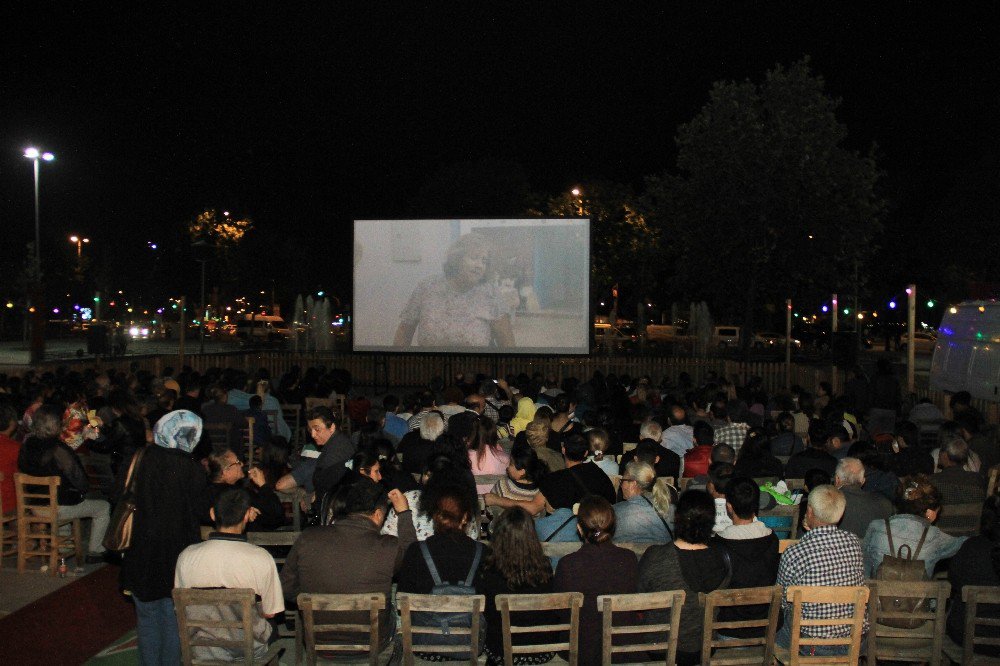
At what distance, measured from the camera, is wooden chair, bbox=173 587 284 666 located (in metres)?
4.18

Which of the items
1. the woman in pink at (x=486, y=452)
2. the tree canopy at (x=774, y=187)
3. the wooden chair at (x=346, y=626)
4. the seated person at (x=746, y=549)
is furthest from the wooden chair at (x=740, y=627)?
the tree canopy at (x=774, y=187)

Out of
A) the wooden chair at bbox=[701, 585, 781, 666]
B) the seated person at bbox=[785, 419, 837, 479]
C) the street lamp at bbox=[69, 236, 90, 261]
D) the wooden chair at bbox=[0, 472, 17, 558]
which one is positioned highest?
the street lamp at bbox=[69, 236, 90, 261]

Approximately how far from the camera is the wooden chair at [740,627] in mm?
4312

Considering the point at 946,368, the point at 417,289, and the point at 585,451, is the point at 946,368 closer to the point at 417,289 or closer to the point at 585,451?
the point at 417,289

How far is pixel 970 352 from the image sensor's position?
1512cm

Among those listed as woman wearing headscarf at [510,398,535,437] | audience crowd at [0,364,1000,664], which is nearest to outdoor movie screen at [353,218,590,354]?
woman wearing headscarf at [510,398,535,437]

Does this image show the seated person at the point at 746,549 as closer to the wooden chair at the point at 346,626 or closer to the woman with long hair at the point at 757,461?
the wooden chair at the point at 346,626

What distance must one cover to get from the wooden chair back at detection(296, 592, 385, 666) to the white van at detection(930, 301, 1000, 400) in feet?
40.4

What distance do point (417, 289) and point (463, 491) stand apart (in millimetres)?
15774

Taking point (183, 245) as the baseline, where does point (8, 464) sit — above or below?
below

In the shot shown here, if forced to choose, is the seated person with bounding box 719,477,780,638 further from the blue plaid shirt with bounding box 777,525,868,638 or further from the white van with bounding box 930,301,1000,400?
the white van with bounding box 930,301,1000,400

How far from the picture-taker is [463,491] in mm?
4660

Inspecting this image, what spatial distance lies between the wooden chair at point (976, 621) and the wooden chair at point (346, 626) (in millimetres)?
2846

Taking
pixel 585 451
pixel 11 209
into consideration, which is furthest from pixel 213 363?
pixel 11 209
